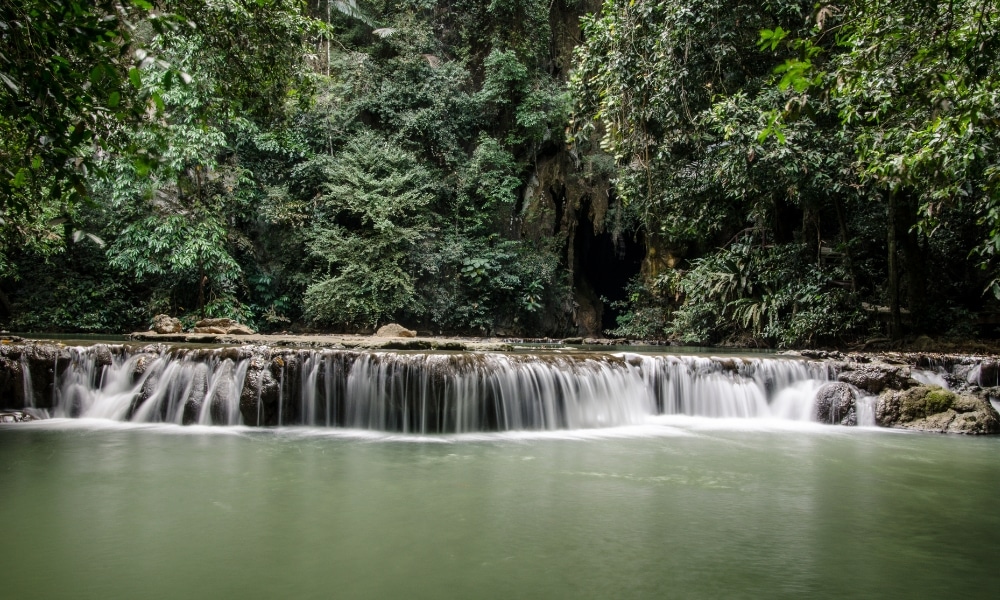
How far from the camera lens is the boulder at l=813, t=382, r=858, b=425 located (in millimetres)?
8555

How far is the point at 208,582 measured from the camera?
316 cm

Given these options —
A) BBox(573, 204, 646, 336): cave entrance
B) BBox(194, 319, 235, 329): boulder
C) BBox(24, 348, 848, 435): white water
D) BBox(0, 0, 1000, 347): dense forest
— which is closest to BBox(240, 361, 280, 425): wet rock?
BBox(24, 348, 848, 435): white water

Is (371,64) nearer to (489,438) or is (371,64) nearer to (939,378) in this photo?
(489,438)

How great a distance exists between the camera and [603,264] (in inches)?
885

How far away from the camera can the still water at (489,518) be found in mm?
3223

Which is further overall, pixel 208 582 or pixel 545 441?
pixel 545 441

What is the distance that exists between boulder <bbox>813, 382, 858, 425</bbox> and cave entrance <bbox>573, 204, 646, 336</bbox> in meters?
10.7

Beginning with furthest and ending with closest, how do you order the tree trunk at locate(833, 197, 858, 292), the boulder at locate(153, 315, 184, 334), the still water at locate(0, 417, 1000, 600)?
the boulder at locate(153, 315, 184, 334), the tree trunk at locate(833, 197, 858, 292), the still water at locate(0, 417, 1000, 600)

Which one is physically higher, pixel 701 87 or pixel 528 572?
pixel 701 87

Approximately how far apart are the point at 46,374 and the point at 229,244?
7760mm

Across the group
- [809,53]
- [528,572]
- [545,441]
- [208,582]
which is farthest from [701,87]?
[208,582]

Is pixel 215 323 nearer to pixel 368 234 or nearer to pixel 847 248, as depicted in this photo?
pixel 368 234

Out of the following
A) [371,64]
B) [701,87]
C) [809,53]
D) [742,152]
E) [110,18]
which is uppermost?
[371,64]

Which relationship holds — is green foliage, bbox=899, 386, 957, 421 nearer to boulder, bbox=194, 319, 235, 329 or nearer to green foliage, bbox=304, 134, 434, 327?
green foliage, bbox=304, 134, 434, 327
